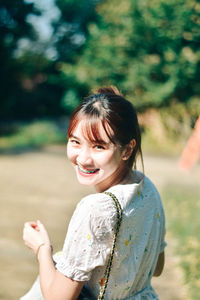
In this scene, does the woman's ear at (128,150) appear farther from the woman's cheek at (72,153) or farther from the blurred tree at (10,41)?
the blurred tree at (10,41)

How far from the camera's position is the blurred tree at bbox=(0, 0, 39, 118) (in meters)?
17.2

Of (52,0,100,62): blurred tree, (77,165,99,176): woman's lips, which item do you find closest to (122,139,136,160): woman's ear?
(77,165,99,176): woman's lips

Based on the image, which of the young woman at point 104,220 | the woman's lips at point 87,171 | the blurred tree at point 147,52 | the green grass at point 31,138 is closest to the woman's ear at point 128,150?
the young woman at point 104,220

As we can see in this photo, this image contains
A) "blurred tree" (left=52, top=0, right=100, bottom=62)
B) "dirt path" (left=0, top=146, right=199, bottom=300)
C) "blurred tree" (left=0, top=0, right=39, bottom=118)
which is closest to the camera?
"dirt path" (left=0, top=146, right=199, bottom=300)

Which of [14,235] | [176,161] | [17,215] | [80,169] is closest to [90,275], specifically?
[80,169]

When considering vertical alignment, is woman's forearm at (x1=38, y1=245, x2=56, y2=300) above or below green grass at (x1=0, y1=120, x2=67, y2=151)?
above

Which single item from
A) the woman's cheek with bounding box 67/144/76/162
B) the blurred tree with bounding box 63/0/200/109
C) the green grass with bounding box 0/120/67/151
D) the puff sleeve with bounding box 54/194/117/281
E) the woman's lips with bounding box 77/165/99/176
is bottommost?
the green grass with bounding box 0/120/67/151

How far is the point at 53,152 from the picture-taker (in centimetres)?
1024

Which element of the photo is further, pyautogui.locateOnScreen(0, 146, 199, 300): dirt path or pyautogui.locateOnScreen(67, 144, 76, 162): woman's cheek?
pyautogui.locateOnScreen(0, 146, 199, 300): dirt path

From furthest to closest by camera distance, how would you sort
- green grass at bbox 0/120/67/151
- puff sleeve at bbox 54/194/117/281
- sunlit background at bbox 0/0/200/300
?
green grass at bbox 0/120/67/151
sunlit background at bbox 0/0/200/300
puff sleeve at bbox 54/194/117/281

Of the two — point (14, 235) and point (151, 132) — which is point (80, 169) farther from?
point (151, 132)

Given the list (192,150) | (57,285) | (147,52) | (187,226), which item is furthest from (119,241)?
(147,52)

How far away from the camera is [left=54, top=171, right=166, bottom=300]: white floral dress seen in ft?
3.65

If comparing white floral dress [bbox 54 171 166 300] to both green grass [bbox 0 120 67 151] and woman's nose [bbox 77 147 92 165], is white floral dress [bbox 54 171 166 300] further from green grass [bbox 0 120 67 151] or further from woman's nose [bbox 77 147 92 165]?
green grass [bbox 0 120 67 151]
